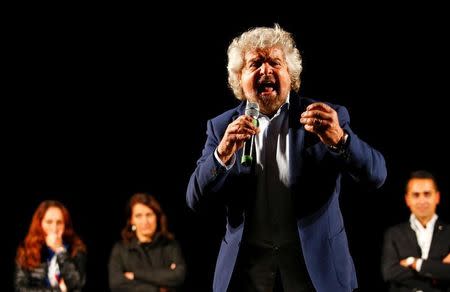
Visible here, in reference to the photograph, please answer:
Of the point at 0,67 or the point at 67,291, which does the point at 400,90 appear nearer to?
the point at 67,291

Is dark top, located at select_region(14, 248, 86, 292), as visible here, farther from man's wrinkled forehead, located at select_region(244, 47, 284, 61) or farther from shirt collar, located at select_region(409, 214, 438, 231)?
man's wrinkled forehead, located at select_region(244, 47, 284, 61)

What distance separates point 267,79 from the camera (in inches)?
82.0

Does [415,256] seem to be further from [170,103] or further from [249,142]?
[249,142]

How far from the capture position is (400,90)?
5.44 metres

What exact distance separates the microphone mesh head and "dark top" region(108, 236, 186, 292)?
290cm

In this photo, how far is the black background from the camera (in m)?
5.34

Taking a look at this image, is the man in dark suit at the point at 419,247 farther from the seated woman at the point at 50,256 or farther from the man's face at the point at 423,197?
the seated woman at the point at 50,256

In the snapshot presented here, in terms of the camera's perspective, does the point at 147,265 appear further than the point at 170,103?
No

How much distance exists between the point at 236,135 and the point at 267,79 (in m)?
0.33

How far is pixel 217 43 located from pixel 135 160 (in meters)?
1.32

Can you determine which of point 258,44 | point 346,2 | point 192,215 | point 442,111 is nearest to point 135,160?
point 192,215

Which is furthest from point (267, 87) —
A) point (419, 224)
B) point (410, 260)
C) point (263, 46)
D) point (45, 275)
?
point (45, 275)

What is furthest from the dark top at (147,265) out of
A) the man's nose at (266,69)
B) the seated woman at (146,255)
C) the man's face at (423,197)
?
the man's nose at (266,69)

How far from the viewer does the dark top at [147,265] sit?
4.70m
